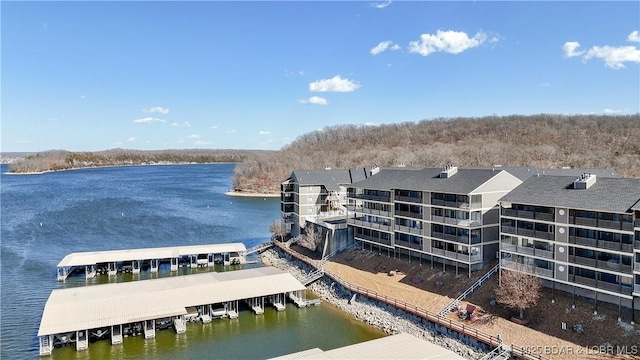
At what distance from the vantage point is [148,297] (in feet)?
119

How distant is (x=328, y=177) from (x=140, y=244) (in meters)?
29.1

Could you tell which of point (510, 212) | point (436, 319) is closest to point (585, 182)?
point (510, 212)

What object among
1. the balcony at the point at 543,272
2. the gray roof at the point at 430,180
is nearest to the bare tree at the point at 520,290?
the balcony at the point at 543,272

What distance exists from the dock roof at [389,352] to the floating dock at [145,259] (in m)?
30.5

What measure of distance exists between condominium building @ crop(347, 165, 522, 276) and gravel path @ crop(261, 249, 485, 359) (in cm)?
682

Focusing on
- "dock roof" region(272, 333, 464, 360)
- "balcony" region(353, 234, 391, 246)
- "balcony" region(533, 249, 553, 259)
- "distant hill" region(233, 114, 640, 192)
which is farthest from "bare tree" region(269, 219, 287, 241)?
"distant hill" region(233, 114, 640, 192)

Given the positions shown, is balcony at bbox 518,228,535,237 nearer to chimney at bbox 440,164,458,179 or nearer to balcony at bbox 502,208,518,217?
balcony at bbox 502,208,518,217

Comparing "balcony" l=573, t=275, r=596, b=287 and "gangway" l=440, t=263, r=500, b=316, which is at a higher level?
"balcony" l=573, t=275, r=596, b=287

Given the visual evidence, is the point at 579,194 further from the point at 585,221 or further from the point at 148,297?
the point at 148,297

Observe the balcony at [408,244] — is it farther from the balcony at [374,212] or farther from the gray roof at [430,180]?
the gray roof at [430,180]

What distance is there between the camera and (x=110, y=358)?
29.9 meters

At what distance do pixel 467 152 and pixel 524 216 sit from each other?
85258mm

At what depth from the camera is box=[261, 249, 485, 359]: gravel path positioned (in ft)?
95.8

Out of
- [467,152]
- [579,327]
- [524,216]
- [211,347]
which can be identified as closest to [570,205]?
[524,216]
